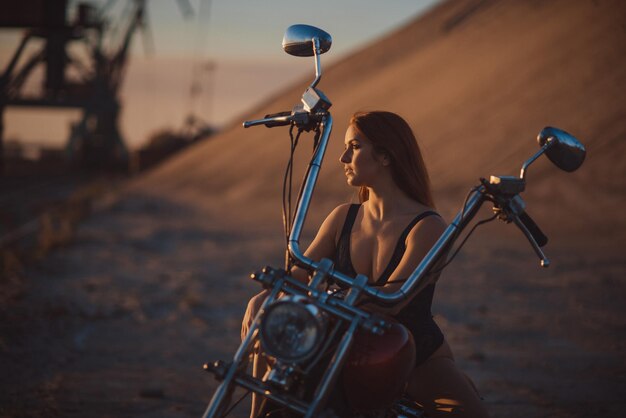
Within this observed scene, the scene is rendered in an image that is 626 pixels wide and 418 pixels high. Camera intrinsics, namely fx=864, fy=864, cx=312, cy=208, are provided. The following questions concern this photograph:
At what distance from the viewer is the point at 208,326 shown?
759cm

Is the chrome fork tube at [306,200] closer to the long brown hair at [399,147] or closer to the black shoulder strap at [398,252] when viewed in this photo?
the long brown hair at [399,147]

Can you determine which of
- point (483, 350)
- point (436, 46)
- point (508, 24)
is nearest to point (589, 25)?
point (508, 24)

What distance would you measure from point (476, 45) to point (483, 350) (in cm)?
2535

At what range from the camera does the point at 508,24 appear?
30.1m

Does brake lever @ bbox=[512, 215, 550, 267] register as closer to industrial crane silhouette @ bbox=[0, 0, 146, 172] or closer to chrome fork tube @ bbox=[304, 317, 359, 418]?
chrome fork tube @ bbox=[304, 317, 359, 418]

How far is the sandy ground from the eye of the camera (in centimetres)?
523

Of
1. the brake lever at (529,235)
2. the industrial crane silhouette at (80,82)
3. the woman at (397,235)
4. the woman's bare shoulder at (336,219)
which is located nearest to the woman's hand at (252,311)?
the woman at (397,235)

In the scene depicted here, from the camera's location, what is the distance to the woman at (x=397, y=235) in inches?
121

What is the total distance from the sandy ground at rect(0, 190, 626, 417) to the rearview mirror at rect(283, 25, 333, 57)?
2.37m

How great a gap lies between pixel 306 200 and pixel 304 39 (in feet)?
2.09

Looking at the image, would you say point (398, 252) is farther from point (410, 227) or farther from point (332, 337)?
point (332, 337)

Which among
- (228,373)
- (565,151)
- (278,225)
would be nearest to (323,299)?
(228,373)

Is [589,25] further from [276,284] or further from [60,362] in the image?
[276,284]

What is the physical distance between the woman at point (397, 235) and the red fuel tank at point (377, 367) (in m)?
0.32
